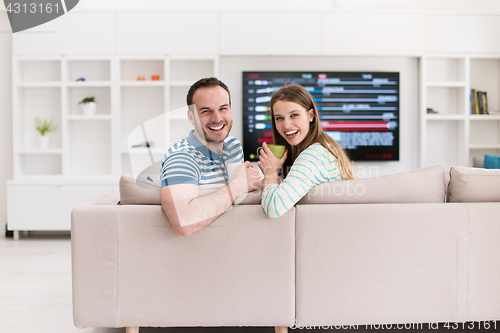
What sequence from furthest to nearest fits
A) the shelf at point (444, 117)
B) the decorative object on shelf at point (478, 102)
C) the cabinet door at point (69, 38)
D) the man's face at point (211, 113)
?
the decorative object on shelf at point (478, 102) → the shelf at point (444, 117) → the cabinet door at point (69, 38) → the man's face at point (211, 113)

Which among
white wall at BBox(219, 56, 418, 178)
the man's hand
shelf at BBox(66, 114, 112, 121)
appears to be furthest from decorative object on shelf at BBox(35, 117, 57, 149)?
the man's hand

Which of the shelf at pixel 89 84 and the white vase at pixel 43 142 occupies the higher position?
the shelf at pixel 89 84

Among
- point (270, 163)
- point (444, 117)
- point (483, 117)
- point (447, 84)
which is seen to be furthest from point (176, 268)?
point (483, 117)

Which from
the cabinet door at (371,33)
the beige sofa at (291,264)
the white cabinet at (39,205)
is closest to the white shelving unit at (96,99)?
the white cabinet at (39,205)

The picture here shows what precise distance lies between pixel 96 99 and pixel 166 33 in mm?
1086

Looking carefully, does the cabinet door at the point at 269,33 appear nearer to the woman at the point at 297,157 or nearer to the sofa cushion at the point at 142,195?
the woman at the point at 297,157

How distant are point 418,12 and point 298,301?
3.58 meters

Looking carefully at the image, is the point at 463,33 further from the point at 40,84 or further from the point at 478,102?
the point at 40,84

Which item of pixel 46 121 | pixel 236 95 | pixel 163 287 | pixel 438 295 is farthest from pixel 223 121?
pixel 46 121

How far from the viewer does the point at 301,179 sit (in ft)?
4.60

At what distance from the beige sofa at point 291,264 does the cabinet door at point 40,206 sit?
2445 mm

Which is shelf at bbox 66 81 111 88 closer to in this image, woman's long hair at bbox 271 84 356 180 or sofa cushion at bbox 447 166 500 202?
woman's long hair at bbox 271 84 356 180

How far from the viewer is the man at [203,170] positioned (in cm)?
132

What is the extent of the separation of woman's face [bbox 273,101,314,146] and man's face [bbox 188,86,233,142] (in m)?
0.25
